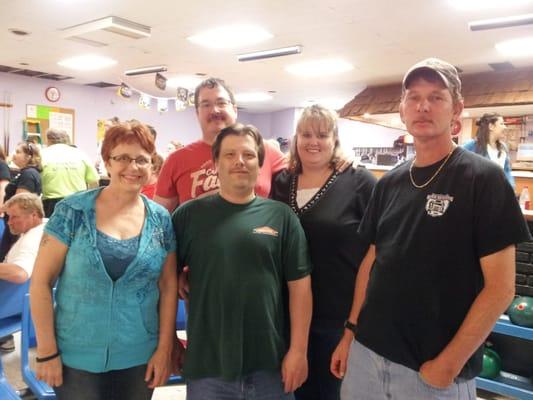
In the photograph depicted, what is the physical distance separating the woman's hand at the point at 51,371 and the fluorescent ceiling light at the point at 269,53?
207 inches

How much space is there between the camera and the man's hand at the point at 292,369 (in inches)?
59.0

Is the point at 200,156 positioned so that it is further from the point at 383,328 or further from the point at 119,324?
the point at 383,328

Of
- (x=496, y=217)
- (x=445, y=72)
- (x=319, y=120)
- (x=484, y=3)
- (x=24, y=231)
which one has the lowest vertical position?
(x=24, y=231)

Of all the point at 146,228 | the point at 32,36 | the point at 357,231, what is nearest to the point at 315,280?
the point at 357,231

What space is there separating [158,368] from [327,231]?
782 mm

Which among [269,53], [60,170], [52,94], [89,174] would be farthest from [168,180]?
[52,94]

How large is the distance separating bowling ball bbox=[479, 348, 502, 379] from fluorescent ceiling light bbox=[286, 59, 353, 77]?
199 inches

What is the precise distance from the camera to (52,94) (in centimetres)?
965

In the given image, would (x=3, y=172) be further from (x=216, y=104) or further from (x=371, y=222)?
(x=371, y=222)

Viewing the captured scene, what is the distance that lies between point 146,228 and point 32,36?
574 centimetres

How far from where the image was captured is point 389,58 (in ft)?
21.0

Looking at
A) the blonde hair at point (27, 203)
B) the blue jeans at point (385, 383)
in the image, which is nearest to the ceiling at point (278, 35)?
the blonde hair at point (27, 203)

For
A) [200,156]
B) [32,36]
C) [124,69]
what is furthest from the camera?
[124,69]

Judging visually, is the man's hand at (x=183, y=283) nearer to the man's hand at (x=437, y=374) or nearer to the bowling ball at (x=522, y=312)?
the man's hand at (x=437, y=374)
